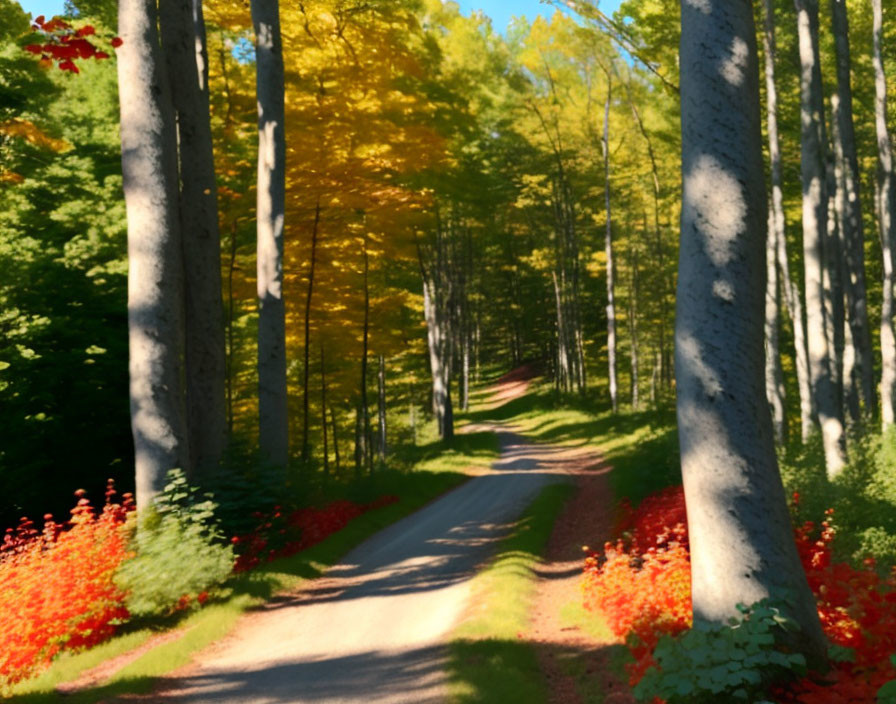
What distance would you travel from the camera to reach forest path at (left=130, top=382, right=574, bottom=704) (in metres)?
6.75

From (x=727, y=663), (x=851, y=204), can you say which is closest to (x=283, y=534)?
(x=727, y=663)

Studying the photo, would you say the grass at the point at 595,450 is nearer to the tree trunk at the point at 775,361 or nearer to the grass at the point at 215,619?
the tree trunk at the point at 775,361

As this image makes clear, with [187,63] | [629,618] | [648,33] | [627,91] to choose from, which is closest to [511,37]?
[627,91]

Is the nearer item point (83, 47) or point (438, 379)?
point (83, 47)

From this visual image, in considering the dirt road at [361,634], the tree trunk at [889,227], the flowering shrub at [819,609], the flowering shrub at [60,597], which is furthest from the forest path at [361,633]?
the tree trunk at [889,227]

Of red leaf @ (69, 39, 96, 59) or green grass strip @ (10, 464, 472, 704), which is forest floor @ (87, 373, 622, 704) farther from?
red leaf @ (69, 39, 96, 59)

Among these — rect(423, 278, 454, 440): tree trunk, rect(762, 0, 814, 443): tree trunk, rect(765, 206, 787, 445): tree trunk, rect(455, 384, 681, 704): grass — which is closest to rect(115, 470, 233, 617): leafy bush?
rect(455, 384, 681, 704): grass

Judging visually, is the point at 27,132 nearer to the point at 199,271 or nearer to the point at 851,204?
the point at 199,271

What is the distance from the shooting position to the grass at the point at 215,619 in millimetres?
6861

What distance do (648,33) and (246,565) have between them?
16535 mm

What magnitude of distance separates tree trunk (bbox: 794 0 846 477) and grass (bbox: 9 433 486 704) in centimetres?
848

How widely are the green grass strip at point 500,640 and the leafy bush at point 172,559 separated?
10.9 feet

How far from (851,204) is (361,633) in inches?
657

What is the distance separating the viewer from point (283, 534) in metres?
12.4
